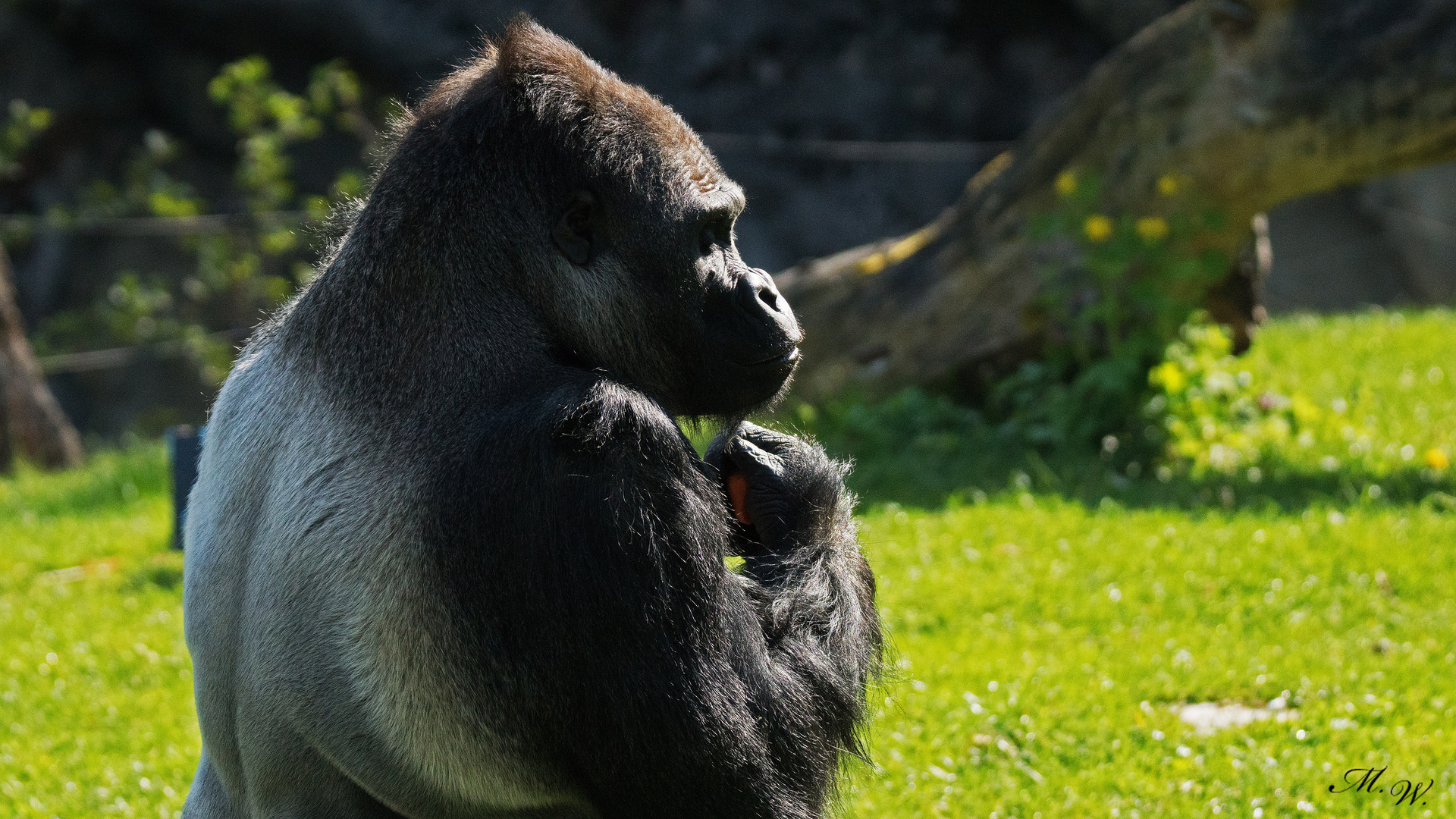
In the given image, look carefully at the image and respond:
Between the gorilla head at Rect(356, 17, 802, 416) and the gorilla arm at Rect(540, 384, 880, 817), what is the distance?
0.34m

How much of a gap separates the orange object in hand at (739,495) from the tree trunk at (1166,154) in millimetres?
4890

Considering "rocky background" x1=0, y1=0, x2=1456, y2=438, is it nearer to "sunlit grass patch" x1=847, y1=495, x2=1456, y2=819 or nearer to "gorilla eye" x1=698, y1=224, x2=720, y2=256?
"sunlit grass patch" x1=847, y1=495, x2=1456, y2=819

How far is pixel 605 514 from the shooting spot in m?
2.44

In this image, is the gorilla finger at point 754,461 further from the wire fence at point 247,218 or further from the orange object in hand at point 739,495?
the wire fence at point 247,218

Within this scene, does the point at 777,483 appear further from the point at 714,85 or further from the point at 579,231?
the point at 714,85

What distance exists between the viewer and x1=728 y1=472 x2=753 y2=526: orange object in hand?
9.98ft

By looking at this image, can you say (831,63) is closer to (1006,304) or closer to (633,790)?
(1006,304)

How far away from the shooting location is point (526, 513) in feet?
8.04

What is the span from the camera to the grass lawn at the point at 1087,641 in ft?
12.6

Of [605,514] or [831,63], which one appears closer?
[605,514]

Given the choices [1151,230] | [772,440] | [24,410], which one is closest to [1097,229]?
[1151,230]

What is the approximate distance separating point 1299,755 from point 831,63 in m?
11.4

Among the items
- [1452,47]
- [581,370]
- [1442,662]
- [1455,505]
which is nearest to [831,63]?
[1452,47]

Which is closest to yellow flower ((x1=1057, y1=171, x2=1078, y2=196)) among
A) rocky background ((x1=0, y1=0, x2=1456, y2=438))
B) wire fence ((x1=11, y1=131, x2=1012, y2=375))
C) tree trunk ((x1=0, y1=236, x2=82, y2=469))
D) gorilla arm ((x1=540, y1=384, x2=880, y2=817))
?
gorilla arm ((x1=540, y1=384, x2=880, y2=817))
